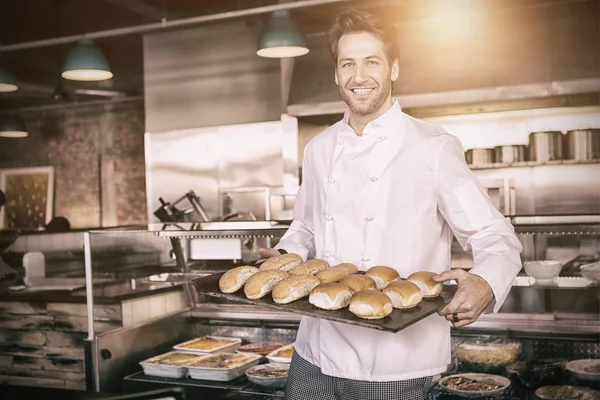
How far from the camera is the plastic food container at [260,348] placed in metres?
3.32

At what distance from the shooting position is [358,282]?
1757mm

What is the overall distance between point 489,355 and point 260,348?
1.13 metres

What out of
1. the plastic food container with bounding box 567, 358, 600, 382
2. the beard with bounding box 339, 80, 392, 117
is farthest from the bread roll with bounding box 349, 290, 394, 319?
the plastic food container with bounding box 567, 358, 600, 382

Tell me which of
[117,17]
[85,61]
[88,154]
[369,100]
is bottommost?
[369,100]

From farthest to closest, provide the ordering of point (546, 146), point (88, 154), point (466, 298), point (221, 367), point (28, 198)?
point (88, 154) < point (28, 198) < point (546, 146) < point (221, 367) < point (466, 298)

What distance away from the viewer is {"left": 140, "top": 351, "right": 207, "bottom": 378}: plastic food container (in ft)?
10.0

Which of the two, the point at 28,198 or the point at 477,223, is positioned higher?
the point at 28,198

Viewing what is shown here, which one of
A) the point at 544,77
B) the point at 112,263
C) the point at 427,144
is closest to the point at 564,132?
the point at 544,77

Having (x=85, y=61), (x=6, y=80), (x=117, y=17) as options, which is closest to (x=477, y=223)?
(x=85, y=61)

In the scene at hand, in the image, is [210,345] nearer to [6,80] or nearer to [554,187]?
[6,80]

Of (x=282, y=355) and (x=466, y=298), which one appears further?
(x=282, y=355)

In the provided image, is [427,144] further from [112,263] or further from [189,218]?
[189,218]

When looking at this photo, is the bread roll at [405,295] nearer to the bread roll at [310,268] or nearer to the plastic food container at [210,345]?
the bread roll at [310,268]

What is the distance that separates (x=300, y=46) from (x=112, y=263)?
271 centimetres
